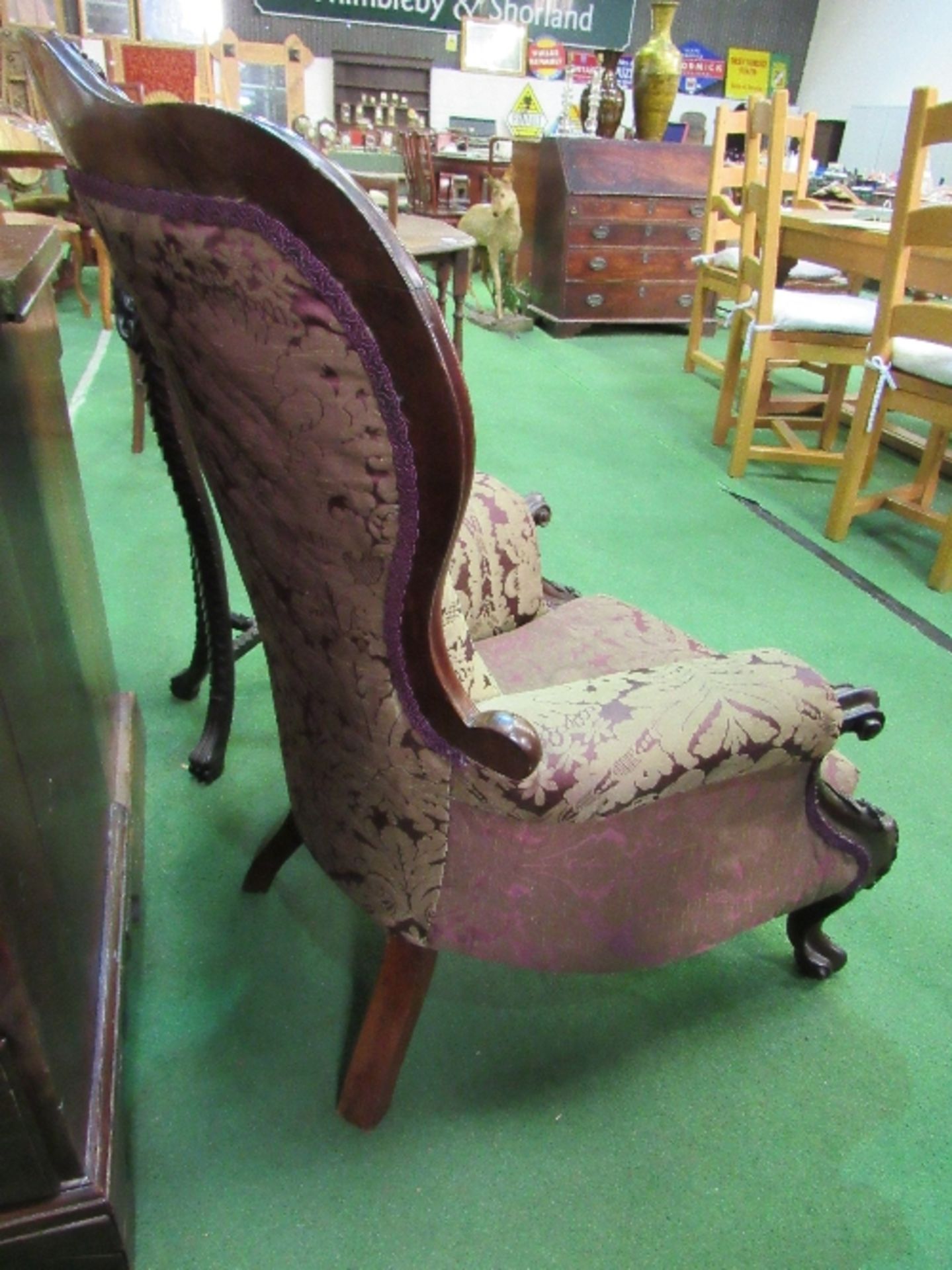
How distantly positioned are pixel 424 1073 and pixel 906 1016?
0.65 meters

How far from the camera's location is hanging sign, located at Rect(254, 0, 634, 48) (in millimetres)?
8031

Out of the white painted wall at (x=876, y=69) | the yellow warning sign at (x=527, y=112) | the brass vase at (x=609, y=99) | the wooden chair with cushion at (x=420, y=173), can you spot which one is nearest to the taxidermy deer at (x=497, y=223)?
the brass vase at (x=609, y=99)

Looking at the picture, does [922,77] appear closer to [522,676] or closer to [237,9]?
[237,9]

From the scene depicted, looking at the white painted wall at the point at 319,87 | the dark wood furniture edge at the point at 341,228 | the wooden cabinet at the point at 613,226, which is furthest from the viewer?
the white painted wall at the point at 319,87

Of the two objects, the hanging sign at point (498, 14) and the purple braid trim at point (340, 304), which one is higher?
the hanging sign at point (498, 14)

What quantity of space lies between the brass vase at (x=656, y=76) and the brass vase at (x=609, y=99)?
0.34 ft

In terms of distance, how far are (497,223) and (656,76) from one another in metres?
1.02

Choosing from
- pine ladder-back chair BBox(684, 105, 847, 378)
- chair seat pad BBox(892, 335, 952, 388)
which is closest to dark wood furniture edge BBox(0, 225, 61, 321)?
chair seat pad BBox(892, 335, 952, 388)

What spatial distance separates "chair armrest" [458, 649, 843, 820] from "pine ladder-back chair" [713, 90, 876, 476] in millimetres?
2218

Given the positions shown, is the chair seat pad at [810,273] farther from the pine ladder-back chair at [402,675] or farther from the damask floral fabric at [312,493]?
the damask floral fabric at [312,493]

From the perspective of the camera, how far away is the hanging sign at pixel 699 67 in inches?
358

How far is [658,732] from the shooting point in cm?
78

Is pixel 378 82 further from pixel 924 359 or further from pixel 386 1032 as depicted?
pixel 386 1032

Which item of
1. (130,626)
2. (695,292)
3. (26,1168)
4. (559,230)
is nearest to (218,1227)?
(26,1168)
